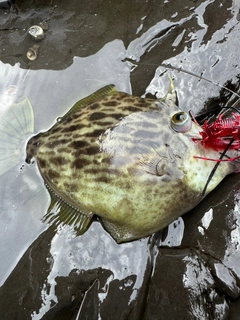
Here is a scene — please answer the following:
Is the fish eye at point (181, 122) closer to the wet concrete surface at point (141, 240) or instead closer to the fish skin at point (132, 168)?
the fish skin at point (132, 168)

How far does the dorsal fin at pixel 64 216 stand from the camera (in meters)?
3.47

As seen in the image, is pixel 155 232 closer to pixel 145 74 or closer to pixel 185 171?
pixel 185 171

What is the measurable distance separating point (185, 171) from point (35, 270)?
5.37ft

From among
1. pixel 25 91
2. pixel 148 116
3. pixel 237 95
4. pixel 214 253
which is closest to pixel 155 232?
pixel 214 253

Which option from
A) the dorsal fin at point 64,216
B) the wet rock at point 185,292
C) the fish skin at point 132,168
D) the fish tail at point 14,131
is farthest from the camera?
the fish tail at point 14,131

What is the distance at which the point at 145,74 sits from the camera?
3.97m

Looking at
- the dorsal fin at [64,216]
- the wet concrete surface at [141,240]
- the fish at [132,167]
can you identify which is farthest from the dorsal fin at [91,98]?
the dorsal fin at [64,216]

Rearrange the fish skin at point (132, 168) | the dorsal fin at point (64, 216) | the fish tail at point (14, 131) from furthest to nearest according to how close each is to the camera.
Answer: the fish tail at point (14, 131) < the dorsal fin at point (64, 216) < the fish skin at point (132, 168)

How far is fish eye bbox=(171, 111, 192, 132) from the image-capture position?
3.18 metres

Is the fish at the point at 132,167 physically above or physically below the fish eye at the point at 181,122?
below

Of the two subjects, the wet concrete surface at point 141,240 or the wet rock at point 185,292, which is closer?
the wet rock at point 185,292

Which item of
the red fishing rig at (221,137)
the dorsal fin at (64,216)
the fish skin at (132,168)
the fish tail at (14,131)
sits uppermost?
the red fishing rig at (221,137)

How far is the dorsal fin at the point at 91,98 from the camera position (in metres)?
3.85

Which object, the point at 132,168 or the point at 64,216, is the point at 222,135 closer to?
the point at 132,168
